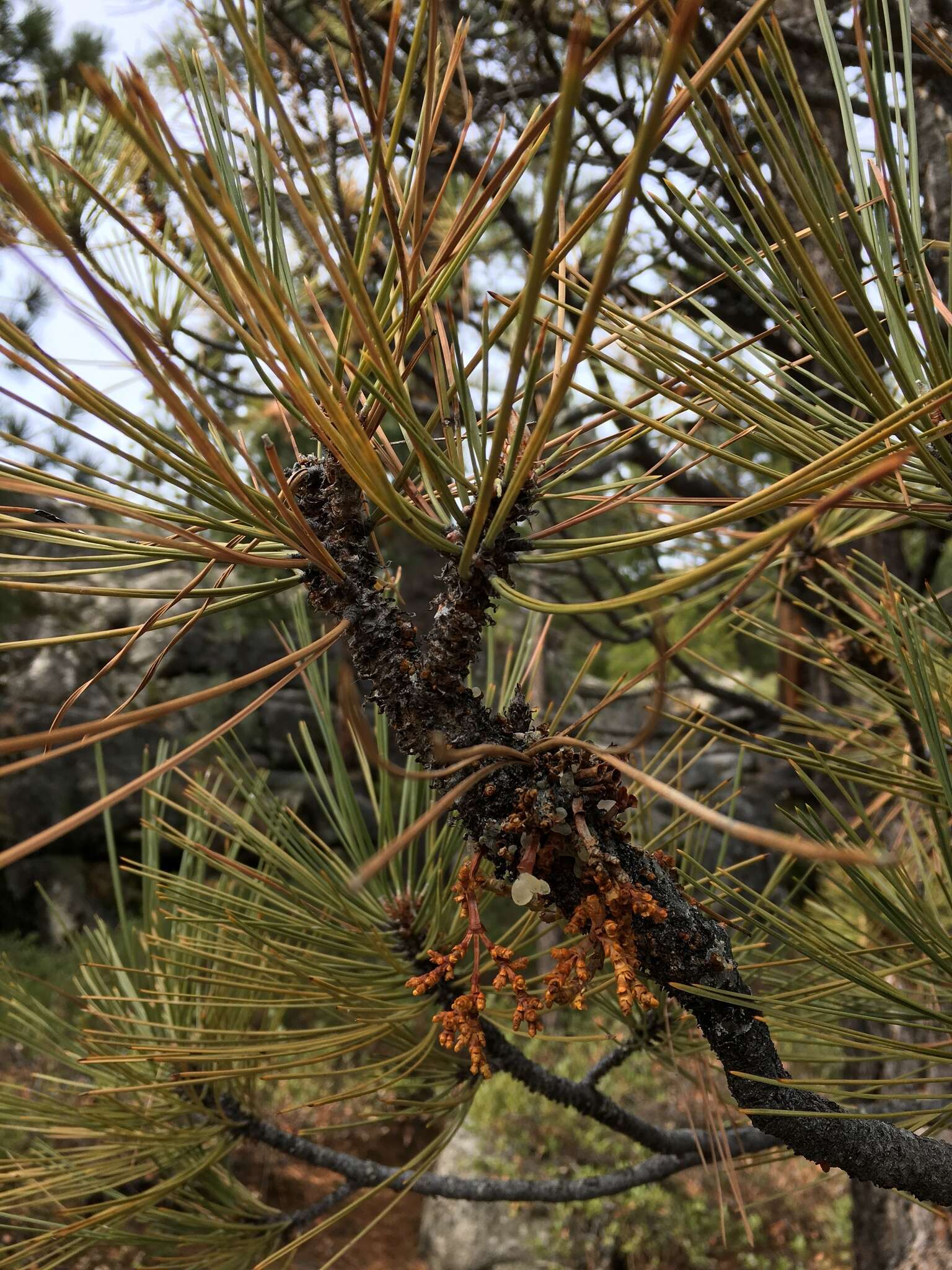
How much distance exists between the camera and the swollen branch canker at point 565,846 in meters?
0.30

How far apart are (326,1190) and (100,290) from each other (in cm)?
Result: 277

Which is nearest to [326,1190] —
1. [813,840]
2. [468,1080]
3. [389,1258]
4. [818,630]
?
[389,1258]

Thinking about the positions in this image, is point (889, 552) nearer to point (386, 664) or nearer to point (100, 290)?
point (386, 664)

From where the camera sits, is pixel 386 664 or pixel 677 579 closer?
pixel 677 579

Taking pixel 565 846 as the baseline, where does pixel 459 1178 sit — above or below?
below

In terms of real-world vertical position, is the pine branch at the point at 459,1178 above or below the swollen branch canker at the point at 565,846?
below

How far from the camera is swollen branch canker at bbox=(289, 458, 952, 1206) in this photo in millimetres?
298

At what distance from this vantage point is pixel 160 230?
1125 millimetres

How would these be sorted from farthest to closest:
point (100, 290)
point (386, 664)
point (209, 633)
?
point (209, 633) < point (386, 664) < point (100, 290)

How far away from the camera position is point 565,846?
0.31 m

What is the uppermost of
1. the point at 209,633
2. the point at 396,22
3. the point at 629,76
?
the point at 629,76

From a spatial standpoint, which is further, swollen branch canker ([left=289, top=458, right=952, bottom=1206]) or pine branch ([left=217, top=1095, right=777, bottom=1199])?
pine branch ([left=217, top=1095, right=777, bottom=1199])

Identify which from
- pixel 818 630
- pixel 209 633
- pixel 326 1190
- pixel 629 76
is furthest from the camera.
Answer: pixel 209 633

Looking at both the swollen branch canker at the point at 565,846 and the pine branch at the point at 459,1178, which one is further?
the pine branch at the point at 459,1178
